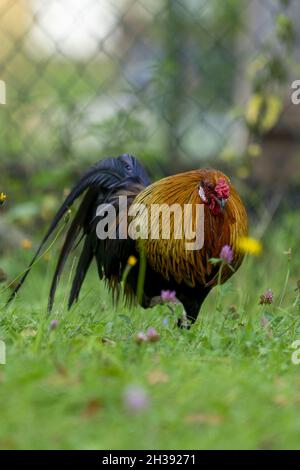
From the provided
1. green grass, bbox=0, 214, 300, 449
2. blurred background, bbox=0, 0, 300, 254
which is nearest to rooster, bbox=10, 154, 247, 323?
green grass, bbox=0, 214, 300, 449

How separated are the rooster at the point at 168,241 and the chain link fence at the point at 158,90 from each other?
1678 mm

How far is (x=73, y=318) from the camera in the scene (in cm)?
296

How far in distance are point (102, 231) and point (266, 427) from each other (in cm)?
182

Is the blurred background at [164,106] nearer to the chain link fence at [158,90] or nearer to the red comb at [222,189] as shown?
the chain link fence at [158,90]

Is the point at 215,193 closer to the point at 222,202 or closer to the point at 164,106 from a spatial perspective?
the point at 222,202

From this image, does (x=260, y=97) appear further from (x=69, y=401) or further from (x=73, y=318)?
(x=69, y=401)

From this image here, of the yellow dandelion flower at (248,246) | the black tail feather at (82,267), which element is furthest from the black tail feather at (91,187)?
the yellow dandelion flower at (248,246)

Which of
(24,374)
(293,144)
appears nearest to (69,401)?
(24,374)

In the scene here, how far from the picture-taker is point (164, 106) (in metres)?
5.97

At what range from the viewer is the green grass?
6.05 feet

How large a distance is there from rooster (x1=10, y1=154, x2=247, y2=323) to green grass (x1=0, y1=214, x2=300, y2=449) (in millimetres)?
402

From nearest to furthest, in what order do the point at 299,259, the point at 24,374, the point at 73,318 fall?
the point at 24,374, the point at 73,318, the point at 299,259

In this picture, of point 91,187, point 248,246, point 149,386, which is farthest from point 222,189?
point 149,386

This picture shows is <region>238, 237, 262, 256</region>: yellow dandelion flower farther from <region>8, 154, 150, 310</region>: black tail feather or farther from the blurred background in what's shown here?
the blurred background
